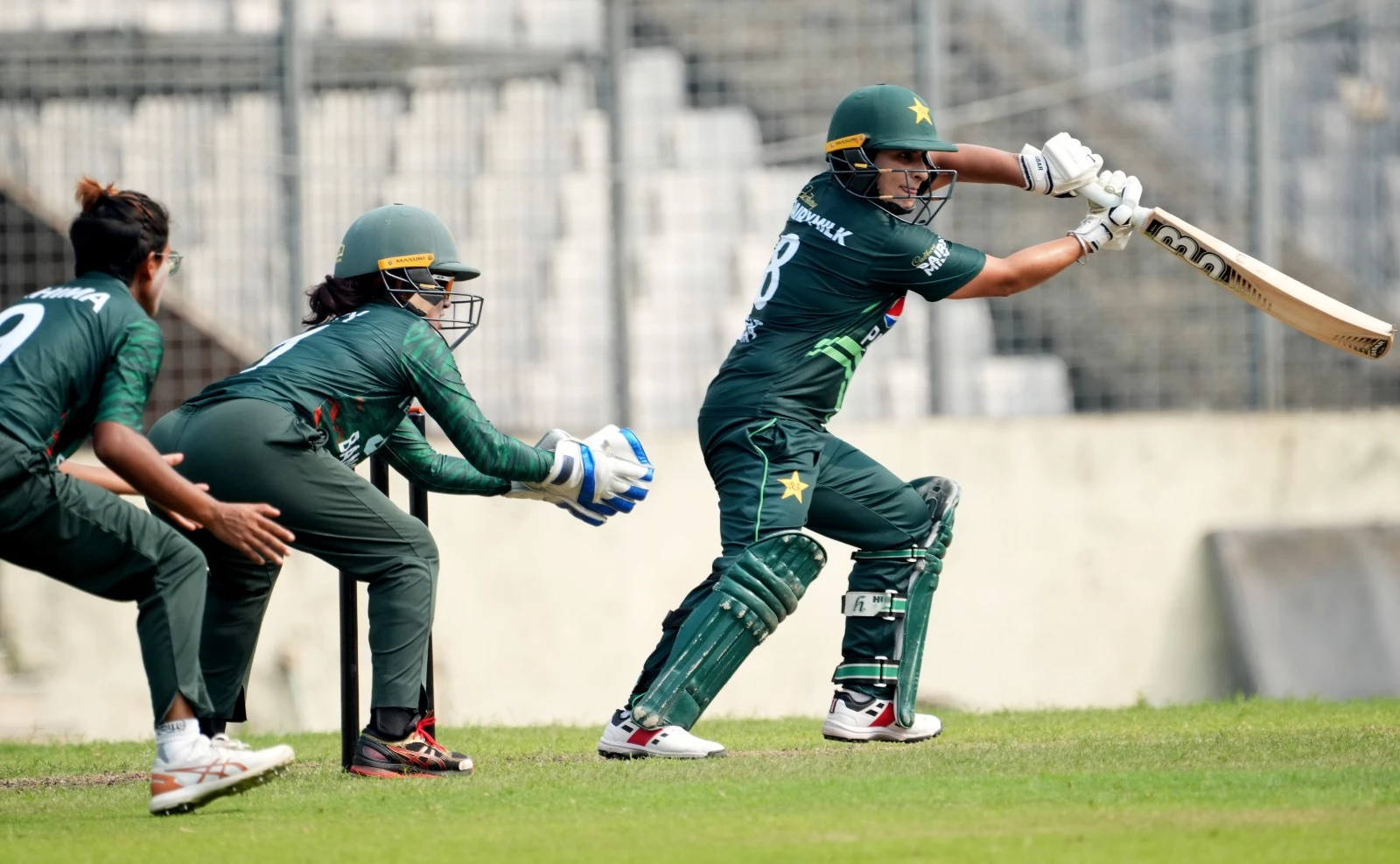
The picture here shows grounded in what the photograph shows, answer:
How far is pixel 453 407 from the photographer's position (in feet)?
18.7

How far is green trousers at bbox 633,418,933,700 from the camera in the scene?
6.07 metres

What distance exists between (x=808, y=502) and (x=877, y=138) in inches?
47.1

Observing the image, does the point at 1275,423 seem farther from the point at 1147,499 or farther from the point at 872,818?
the point at 872,818

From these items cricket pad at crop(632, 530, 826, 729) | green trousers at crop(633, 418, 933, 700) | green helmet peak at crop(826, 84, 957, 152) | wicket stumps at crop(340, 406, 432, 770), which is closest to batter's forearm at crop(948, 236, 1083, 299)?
green helmet peak at crop(826, 84, 957, 152)

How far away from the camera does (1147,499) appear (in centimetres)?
977

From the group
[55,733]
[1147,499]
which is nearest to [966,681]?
[1147,499]

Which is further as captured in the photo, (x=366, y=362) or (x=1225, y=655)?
(x=1225, y=655)

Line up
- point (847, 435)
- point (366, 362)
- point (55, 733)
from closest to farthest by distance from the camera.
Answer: point (366, 362) → point (55, 733) → point (847, 435)

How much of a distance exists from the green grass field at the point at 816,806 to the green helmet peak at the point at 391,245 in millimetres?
1570

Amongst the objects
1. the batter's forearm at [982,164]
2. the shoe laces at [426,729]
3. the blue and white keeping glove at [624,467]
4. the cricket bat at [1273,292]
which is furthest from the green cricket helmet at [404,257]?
the cricket bat at [1273,292]

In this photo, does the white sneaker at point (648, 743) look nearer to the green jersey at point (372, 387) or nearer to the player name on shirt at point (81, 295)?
the green jersey at point (372, 387)

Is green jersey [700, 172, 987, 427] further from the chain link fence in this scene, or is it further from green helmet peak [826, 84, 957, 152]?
the chain link fence

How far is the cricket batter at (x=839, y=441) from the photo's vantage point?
5965mm

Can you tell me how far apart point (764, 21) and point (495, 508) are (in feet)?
9.58
